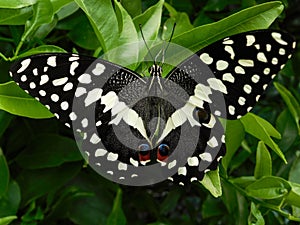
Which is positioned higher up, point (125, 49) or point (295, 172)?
point (125, 49)

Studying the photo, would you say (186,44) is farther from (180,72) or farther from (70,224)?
(70,224)

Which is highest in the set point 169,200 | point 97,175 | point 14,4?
point 14,4

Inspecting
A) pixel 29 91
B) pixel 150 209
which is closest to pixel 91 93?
pixel 29 91

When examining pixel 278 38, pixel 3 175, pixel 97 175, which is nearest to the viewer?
pixel 278 38

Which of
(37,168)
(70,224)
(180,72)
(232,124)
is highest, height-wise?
(180,72)

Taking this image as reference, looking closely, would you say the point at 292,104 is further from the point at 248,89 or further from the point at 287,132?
the point at 248,89

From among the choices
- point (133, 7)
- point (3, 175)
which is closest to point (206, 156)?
point (133, 7)

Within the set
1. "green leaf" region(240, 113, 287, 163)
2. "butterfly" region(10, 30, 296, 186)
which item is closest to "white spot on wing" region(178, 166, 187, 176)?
"butterfly" region(10, 30, 296, 186)

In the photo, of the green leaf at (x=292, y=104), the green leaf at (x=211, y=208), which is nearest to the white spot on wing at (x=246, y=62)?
the green leaf at (x=292, y=104)

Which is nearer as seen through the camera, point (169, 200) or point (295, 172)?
point (295, 172)
